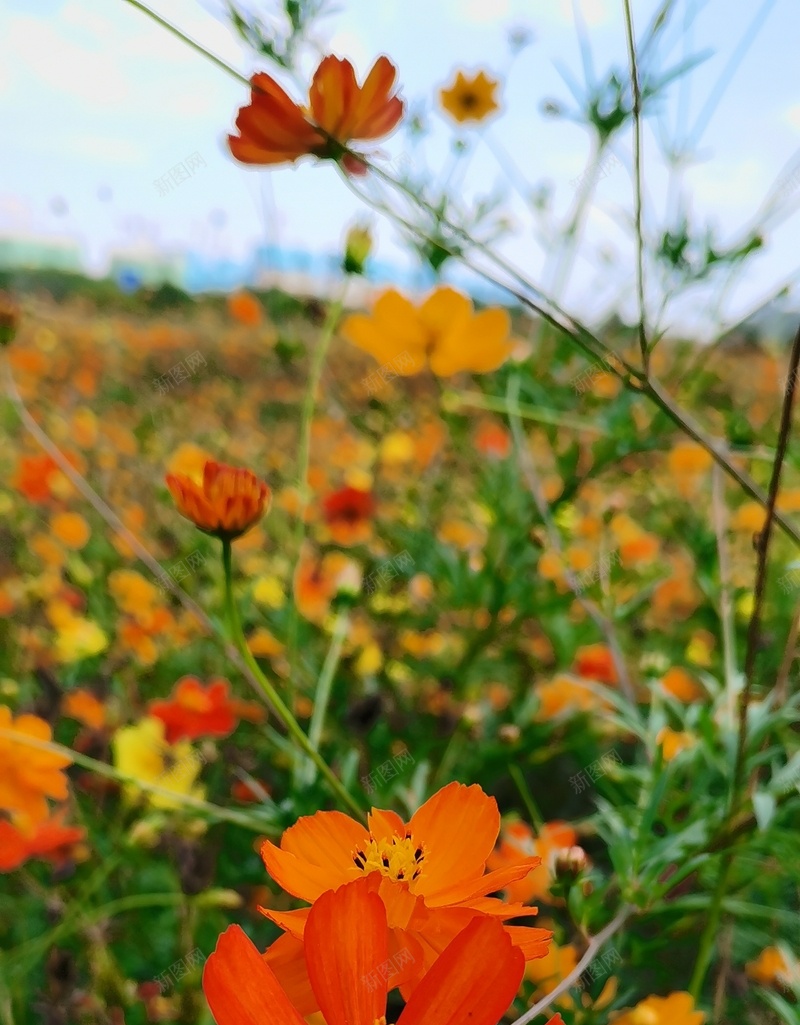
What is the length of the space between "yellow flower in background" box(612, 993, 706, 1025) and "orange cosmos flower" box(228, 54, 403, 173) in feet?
1.37

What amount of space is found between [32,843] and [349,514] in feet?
1.79

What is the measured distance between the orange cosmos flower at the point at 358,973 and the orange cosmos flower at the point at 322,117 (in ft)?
0.92

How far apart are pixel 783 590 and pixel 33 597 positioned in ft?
3.15

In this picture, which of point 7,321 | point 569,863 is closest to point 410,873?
point 569,863

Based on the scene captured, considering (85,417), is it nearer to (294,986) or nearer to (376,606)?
(376,606)

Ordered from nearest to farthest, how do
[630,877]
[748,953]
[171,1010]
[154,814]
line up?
[630,877], [171,1010], [154,814], [748,953]

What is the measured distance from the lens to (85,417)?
1.74m

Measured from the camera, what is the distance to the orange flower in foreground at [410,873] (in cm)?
21

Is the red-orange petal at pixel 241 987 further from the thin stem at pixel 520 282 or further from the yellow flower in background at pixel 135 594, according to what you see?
the yellow flower in background at pixel 135 594

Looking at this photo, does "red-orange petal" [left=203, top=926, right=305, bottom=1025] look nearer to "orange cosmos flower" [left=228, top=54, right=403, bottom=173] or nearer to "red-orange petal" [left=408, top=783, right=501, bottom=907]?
"red-orange petal" [left=408, top=783, right=501, bottom=907]

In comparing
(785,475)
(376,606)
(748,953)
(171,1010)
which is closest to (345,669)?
(376,606)

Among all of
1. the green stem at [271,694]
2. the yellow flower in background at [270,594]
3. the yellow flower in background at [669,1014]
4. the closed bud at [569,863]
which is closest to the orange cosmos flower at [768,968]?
the yellow flower in background at [669,1014]

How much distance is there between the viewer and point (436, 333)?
0.72m

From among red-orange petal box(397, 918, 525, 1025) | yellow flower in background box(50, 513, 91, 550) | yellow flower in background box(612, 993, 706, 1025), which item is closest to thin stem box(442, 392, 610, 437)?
yellow flower in background box(612, 993, 706, 1025)
